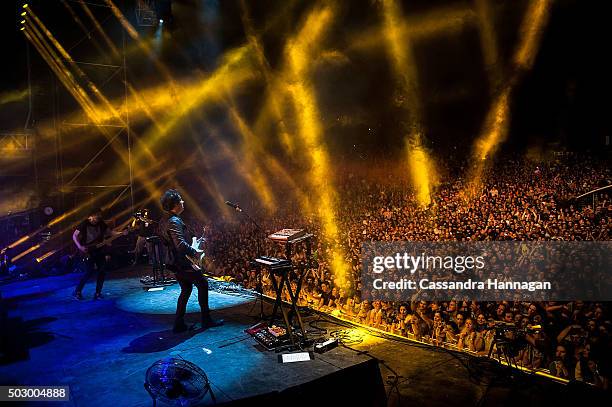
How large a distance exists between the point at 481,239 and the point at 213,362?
4128 millimetres

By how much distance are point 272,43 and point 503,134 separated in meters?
11.0

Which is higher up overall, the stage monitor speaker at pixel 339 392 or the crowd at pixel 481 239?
the crowd at pixel 481 239

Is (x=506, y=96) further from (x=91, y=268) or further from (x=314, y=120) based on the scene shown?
(x=91, y=268)

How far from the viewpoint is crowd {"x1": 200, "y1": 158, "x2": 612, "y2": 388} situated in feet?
11.2

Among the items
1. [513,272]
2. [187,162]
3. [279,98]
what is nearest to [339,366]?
[513,272]

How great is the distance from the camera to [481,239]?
566cm

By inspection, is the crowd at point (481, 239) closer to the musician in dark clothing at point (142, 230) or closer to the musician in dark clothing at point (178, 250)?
the musician in dark clothing at point (142, 230)

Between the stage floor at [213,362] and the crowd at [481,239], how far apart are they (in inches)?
18.6

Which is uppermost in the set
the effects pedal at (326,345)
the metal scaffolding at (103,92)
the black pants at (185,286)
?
the metal scaffolding at (103,92)

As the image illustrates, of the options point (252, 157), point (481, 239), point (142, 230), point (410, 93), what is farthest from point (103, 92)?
point (410, 93)

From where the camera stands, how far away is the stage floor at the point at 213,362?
2.83 meters

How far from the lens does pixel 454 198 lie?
8672 mm

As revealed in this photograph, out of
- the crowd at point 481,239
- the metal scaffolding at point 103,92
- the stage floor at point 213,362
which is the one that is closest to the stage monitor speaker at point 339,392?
the stage floor at point 213,362

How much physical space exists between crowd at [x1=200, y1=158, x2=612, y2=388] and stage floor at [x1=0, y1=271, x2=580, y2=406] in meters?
0.47
